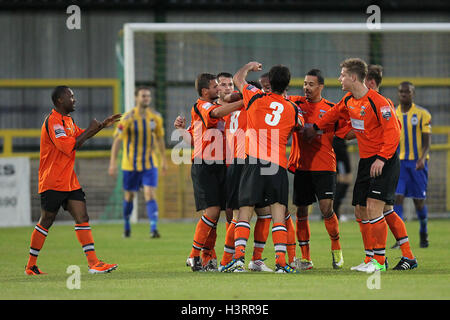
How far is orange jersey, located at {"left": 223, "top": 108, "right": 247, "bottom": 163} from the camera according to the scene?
26.5 feet

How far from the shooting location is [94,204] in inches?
712

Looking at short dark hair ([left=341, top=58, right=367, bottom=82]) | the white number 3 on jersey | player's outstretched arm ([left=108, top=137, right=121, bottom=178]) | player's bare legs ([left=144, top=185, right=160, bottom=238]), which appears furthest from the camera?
player's outstretched arm ([left=108, top=137, right=121, bottom=178])

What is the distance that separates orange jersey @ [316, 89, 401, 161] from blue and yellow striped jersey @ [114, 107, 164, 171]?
5.94m

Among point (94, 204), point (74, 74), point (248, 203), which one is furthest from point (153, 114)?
point (74, 74)

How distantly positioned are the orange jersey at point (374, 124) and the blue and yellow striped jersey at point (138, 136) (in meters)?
5.94

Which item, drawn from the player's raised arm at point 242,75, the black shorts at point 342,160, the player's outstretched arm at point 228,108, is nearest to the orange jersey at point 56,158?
the player's outstretched arm at point 228,108

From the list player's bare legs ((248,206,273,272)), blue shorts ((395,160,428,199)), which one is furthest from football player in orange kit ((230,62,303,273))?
blue shorts ((395,160,428,199))

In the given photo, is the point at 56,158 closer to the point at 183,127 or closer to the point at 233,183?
the point at 183,127

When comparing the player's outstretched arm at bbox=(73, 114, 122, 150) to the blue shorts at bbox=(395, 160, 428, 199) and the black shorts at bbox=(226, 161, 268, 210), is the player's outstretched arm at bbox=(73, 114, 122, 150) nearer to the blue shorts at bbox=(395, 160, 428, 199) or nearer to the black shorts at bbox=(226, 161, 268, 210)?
the black shorts at bbox=(226, 161, 268, 210)

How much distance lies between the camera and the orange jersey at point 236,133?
806cm

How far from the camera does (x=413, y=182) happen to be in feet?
37.2

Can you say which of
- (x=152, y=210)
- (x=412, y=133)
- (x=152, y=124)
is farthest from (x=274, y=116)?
(x=152, y=124)
